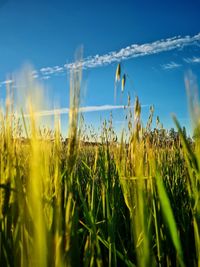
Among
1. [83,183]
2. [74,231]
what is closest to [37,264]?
[74,231]

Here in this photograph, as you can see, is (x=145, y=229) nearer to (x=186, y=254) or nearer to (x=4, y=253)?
(x=4, y=253)

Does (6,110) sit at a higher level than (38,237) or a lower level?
higher

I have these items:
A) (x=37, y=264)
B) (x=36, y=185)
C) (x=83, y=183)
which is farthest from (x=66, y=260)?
(x=83, y=183)

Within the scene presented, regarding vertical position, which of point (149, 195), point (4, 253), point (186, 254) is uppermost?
point (149, 195)

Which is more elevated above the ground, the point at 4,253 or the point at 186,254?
the point at 4,253

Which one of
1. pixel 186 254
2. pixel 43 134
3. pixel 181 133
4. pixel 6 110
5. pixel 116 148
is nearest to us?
pixel 181 133

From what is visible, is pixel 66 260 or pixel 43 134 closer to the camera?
pixel 66 260

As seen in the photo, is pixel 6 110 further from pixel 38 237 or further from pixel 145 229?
pixel 145 229

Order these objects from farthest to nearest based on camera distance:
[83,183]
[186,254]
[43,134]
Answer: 1. [83,183]
2. [186,254]
3. [43,134]

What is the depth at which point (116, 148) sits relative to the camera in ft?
5.50

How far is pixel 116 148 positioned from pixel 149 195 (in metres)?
0.40

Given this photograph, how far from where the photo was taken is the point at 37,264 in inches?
30.2

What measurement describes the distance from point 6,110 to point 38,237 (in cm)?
41

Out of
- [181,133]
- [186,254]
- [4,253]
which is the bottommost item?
[186,254]
